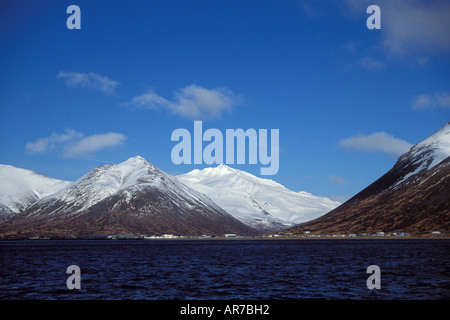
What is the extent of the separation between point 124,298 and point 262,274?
121 ft

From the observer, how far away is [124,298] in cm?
6053
